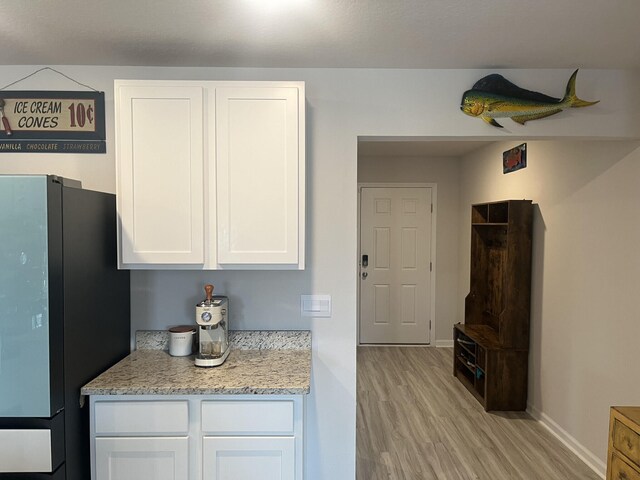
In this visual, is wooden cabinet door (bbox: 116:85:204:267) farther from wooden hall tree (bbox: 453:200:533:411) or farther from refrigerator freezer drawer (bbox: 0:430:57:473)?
wooden hall tree (bbox: 453:200:533:411)

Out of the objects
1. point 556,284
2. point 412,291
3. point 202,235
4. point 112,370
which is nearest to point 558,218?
point 556,284

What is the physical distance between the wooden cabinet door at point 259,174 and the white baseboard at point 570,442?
2.52 meters

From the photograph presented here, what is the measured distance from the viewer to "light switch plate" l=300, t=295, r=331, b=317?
2.21 m

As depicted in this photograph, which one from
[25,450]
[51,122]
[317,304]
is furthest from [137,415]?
[51,122]

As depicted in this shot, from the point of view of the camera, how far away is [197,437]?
1725mm

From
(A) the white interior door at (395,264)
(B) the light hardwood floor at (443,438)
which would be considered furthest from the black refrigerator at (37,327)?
(A) the white interior door at (395,264)

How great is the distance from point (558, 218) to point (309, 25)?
98.3 inches

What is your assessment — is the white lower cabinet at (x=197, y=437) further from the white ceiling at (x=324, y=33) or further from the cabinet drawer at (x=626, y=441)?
the white ceiling at (x=324, y=33)

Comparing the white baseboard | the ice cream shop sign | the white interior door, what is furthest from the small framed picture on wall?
the ice cream shop sign

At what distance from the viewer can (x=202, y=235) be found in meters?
1.90

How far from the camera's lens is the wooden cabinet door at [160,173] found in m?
1.86

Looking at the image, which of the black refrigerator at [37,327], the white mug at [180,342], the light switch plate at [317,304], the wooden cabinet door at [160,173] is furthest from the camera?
the light switch plate at [317,304]

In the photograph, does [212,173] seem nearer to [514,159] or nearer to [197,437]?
[197,437]

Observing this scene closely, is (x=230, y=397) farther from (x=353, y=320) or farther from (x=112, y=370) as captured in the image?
(x=353, y=320)
